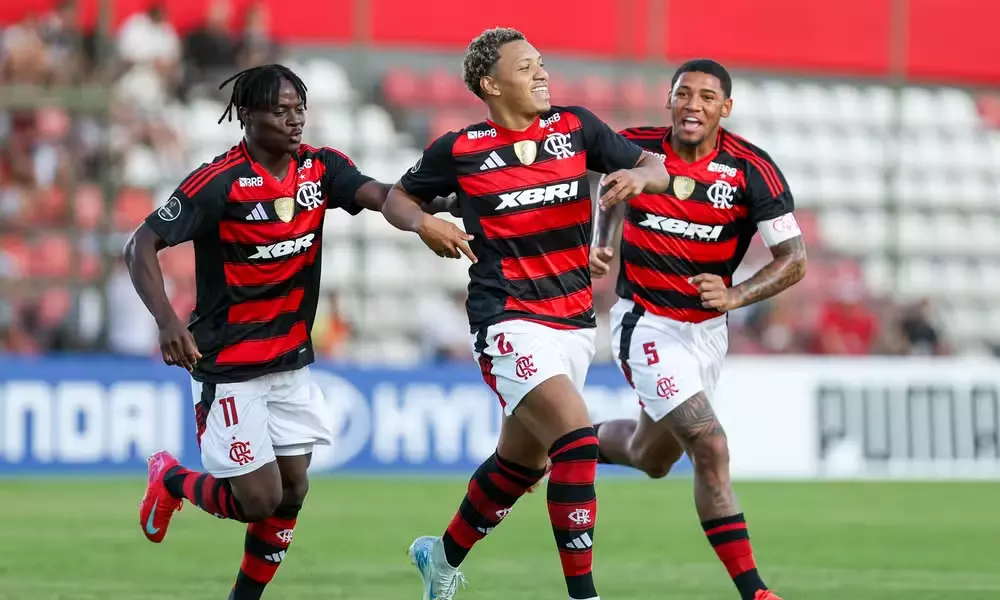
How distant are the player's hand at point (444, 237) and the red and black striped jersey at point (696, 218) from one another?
4.71 feet

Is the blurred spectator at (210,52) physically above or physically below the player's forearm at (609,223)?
above

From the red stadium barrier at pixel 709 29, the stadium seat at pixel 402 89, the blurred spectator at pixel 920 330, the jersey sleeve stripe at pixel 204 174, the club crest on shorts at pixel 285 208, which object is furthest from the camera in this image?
the red stadium barrier at pixel 709 29

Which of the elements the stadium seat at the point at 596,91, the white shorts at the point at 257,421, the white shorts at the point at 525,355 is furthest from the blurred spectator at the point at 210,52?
the white shorts at the point at 525,355

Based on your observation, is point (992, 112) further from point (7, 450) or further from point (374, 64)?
point (7, 450)

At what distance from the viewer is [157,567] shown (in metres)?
8.59

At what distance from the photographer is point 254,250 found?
263 inches

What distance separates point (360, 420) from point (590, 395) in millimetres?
2248

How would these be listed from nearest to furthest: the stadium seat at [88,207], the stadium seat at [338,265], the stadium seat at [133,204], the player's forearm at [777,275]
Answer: the player's forearm at [777,275], the stadium seat at [88,207], the stadium seat at [338,265], the stadium seat at [133,204]

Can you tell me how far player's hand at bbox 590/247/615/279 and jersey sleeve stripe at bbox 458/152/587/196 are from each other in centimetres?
107

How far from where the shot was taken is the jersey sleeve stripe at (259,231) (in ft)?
21.8

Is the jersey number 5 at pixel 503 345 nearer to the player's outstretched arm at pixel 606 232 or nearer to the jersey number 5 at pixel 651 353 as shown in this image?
the jersey number 5 at pixel 651 353

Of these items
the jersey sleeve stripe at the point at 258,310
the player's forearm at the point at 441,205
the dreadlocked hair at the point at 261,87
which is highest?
the dreadlocked hair at the point at 261,87

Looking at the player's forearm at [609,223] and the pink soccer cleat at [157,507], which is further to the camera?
the player's forearm at [609,223]

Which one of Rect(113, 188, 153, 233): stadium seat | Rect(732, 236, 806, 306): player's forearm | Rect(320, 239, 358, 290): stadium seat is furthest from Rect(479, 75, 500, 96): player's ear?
Rect(113, 188, 153, 233): stadium seat
